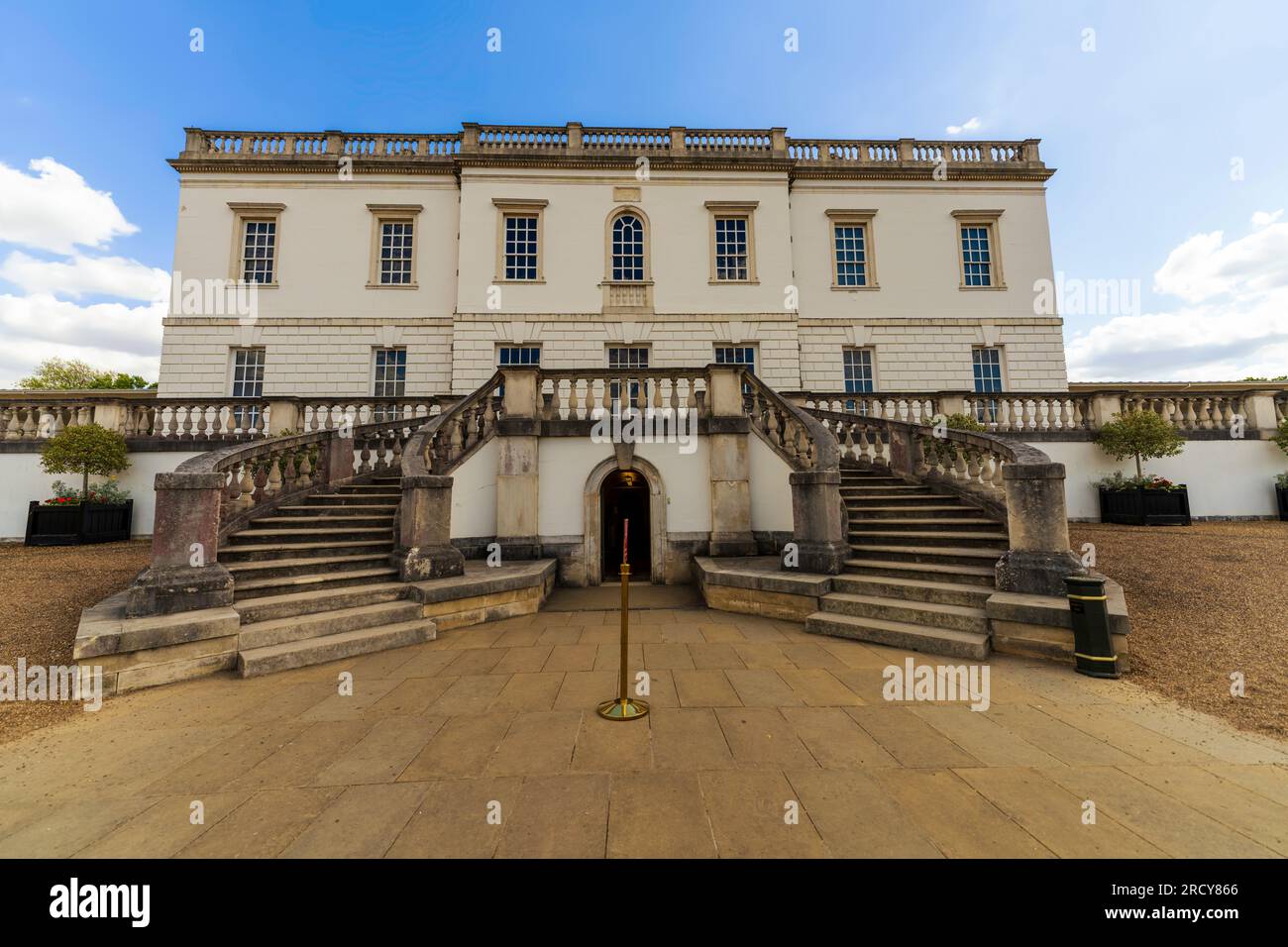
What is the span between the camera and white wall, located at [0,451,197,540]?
11.2 m

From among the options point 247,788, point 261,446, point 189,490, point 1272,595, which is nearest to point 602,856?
point 247,788

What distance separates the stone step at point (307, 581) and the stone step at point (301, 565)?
0.28ft

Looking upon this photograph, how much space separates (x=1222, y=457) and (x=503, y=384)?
1822 cm

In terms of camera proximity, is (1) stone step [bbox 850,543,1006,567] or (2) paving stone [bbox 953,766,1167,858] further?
(1) stone step [bbox 850,543,1006,567]

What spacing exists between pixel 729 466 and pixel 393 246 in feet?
48.5

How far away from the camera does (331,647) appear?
5328mm

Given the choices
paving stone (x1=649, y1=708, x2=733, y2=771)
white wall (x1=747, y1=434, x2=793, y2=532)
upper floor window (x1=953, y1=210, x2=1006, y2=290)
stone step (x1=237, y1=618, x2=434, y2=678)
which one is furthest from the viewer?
upper floor window (x1=953, y1=210, x2=1006, y2=290)

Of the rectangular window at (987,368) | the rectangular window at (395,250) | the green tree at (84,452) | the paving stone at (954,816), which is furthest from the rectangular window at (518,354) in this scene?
the rectangular window at (987,368)

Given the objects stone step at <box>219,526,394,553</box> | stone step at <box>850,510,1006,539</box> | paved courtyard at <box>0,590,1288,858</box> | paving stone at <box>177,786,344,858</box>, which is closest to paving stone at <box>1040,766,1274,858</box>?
paved courtyard at <box>0,590,1288,858</box>

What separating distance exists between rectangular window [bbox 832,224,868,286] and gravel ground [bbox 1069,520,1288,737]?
11135mm

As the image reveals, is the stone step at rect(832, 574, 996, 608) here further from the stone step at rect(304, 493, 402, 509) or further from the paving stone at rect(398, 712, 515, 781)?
the stone step at rect(304, 493, 402, 509)

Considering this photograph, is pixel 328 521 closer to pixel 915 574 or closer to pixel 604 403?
pixel 604 403

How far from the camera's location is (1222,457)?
12188 mm
